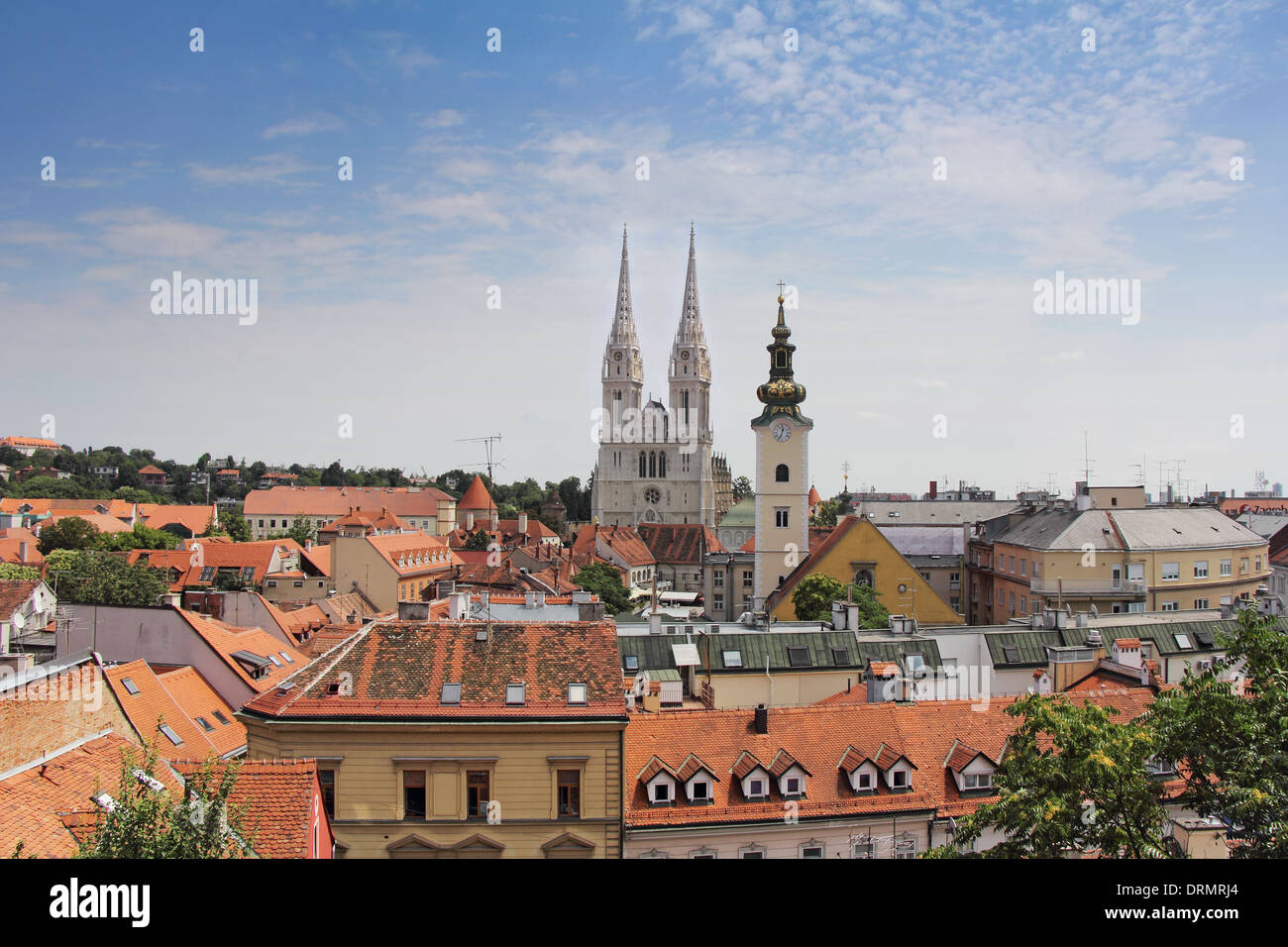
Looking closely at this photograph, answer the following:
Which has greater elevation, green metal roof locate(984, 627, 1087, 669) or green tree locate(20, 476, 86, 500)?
green tree locate(20, 476, 86, 500)

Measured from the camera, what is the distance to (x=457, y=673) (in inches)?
722

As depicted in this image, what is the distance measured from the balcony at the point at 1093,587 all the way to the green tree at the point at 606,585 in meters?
25.5

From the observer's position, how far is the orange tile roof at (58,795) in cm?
994

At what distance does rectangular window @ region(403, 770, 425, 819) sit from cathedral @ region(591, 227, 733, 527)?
105 meters

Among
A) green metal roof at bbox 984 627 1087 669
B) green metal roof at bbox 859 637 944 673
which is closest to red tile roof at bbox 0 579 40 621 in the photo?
green metal roof at bbox 859 637 944 673

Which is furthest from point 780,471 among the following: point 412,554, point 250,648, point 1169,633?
point 250,648

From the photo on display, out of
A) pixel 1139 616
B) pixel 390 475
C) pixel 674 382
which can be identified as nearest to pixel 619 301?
pixel 674 382

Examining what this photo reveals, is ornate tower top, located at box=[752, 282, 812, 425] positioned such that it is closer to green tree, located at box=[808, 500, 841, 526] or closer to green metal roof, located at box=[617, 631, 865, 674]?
green metal roof, located at box=[617, 631, 865, 674]

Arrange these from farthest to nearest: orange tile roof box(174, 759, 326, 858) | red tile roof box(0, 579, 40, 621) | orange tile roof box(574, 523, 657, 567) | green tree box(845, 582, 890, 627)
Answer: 1. orange tile roof box(574, 523, 657, 567)
2. green tree box(845, 582, 890, 627)
3. red tile roof box(0, 579, 40, 621)
4. orange tile roof box(174, 759, 326, 858)

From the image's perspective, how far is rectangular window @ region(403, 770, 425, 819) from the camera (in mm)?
17250

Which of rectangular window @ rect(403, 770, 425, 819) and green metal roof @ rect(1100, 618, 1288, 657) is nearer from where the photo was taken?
rectangular window @ rect(403, 770, 425, 819)

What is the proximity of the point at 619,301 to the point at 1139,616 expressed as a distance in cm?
10572
